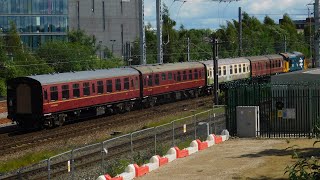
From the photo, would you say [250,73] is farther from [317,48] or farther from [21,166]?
[21,166]

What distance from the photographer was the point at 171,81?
50.2 meters

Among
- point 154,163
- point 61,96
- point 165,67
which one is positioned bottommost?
point 154,163

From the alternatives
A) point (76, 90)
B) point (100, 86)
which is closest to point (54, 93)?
point (76, 90)

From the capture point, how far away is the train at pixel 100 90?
36.4m

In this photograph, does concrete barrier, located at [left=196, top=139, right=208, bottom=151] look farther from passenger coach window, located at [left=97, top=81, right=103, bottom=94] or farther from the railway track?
passenger coach window, located at [left=97, top=81, right=103, bottom=94]

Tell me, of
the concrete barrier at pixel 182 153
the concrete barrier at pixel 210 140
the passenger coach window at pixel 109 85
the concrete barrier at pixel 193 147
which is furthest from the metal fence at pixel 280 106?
the passenger coach window at pixel 109 85

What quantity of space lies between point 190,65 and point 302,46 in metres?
71.1

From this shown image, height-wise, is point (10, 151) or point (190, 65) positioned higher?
point (190, 65)

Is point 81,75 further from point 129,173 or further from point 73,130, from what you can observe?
point 129,173

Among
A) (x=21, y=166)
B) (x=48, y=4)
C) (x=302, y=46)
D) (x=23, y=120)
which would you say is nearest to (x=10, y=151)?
(x=21, y=166)

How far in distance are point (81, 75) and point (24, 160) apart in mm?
14131

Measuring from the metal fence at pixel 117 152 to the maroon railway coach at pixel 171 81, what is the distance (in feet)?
48.9

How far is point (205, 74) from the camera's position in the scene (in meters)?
56.2

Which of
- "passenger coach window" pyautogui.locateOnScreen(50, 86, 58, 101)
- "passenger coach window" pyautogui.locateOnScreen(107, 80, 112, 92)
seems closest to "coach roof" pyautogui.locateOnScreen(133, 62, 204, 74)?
"passenger coach window" pyautogui.locateOnScreen(107, 80, 112, 92)
